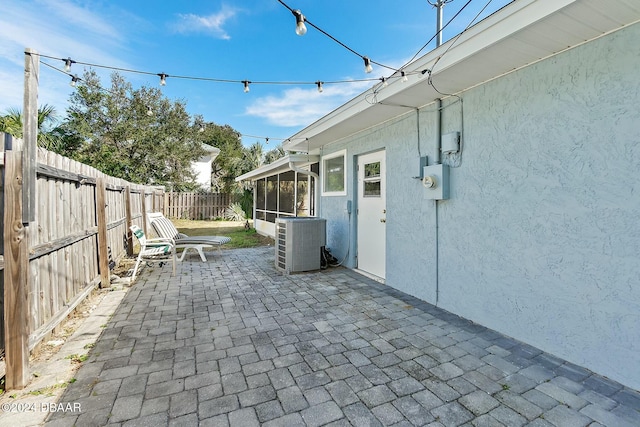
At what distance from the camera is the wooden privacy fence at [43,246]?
202 centimetres

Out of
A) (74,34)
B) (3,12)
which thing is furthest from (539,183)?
(74,34)

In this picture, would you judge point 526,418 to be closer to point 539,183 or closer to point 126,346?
point 539,183

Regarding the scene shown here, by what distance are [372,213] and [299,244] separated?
1.42m

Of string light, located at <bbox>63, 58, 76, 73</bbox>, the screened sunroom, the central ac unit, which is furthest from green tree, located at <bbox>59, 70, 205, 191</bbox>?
the central ac unit

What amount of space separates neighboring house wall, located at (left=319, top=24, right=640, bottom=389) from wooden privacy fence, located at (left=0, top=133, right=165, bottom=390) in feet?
12.9

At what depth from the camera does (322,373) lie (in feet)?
7.55

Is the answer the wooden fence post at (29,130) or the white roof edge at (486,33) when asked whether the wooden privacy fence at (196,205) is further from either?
the white roof edge at (486,33)

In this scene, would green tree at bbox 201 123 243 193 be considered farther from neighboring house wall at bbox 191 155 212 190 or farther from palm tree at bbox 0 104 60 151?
palm tree at bbox 0 104 60 151

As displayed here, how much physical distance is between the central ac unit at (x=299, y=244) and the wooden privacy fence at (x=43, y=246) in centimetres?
273

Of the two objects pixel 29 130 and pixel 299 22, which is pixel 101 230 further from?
pixel 299 22

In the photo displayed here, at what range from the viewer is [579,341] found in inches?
94.3

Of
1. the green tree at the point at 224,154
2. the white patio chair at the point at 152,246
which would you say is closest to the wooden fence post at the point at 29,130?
the white patio chair at the point at 152,246

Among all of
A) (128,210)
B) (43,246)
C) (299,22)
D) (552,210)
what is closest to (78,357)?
(43,246)

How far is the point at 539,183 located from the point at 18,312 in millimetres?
4184
